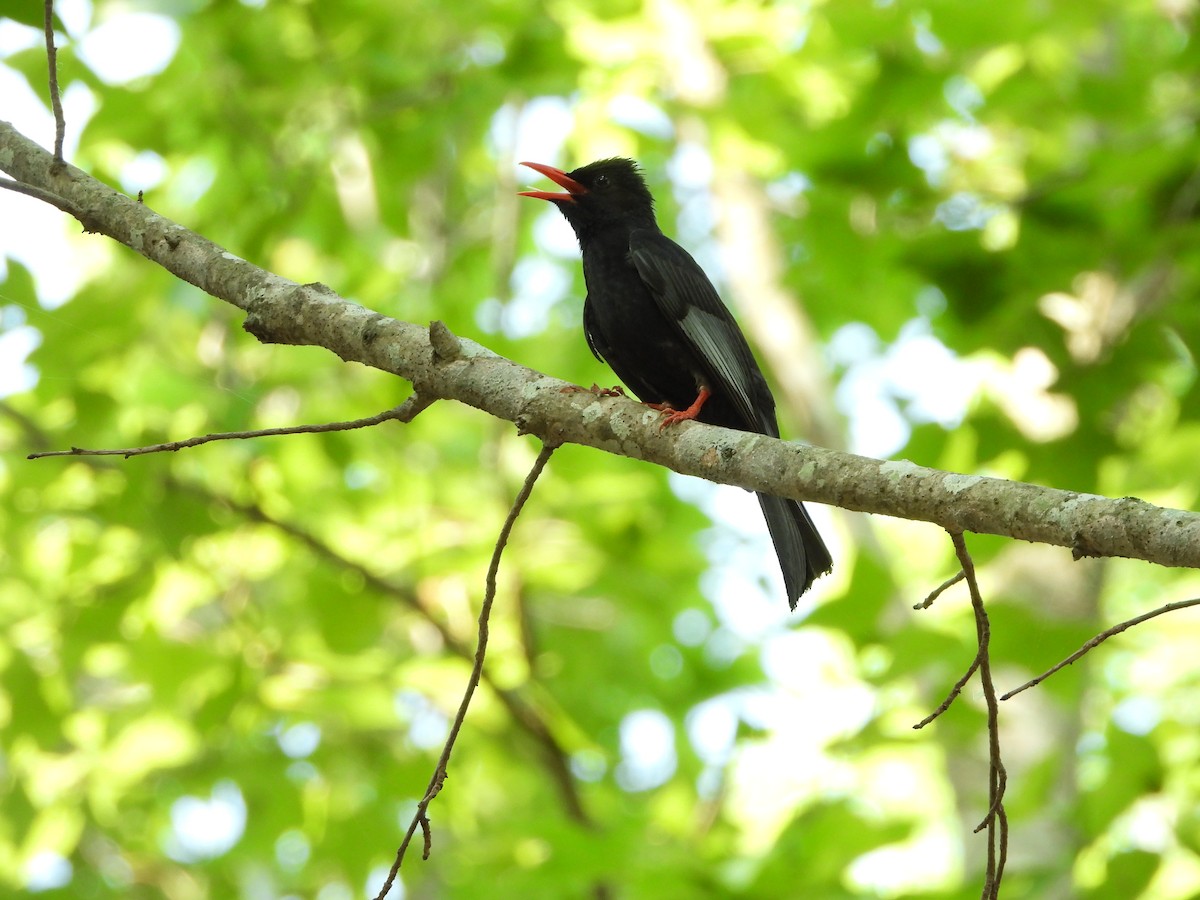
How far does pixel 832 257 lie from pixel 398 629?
4.10m

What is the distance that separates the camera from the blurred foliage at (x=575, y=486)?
3.81 meters

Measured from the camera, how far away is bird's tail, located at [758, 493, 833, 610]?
10.4ft

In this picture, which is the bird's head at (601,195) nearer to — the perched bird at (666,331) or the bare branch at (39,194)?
the perched bird at (666,331)

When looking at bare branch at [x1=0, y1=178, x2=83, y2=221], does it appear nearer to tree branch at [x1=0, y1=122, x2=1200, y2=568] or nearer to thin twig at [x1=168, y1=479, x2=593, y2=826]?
tree branch at [x1=0, y1=122, x2=1200, y2=568]

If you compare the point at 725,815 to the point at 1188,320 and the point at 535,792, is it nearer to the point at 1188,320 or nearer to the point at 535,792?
the point at 535,792

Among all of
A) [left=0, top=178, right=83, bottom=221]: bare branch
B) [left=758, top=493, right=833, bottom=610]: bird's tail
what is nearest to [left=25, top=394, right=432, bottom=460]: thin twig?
[left=0, top=178, right=83, bottom=221]: bare branch

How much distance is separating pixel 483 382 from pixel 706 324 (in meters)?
1.64

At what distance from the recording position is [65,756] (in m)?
5.54

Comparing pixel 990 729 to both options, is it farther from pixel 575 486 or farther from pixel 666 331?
pixel 575 486

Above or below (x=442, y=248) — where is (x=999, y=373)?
below

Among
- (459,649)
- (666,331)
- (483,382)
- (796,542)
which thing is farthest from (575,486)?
(483,382)

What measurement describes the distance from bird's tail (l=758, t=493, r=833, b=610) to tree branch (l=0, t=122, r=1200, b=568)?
0.91 m

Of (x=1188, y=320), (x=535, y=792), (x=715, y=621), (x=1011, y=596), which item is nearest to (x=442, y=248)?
(x=715, y=621)

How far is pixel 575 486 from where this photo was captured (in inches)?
215
